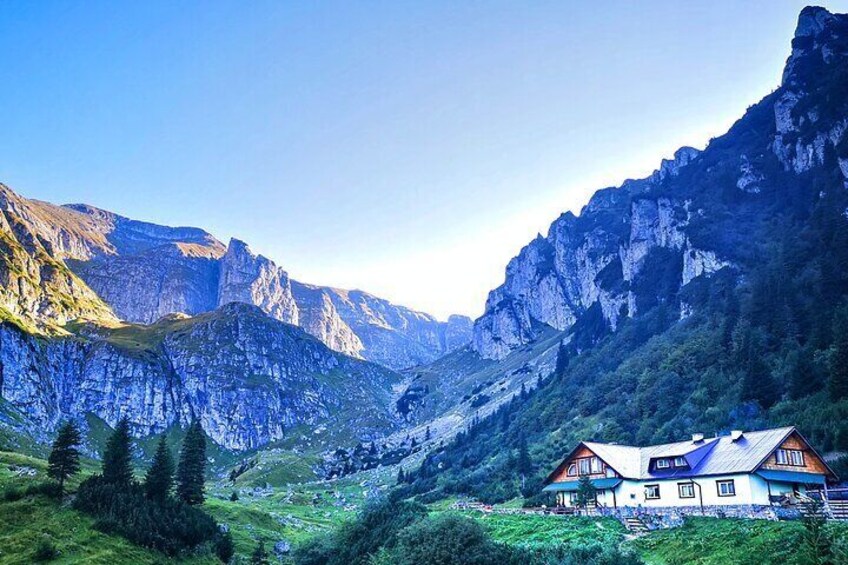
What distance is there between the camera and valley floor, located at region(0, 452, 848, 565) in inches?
1347

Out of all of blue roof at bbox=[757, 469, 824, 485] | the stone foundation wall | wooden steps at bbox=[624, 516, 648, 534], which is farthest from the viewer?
blue roof at bbox=[757, 469, 824, 485]

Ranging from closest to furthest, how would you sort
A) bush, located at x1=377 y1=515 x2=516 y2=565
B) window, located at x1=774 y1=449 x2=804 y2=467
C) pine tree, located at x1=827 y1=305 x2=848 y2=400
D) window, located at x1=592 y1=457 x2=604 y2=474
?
1. bush, located at x1=377 y1=515 x2=516 y2=565
2. window, located at x1=774 y1=449 x2=804 y2=467
3. window, located at x1=592 y1=457 x2=604 y2=474
4. pine tree, located at x1=827 y1=305 x2=848 y2=400

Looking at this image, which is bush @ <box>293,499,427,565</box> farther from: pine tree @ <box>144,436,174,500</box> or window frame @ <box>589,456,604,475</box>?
window frame @ <box>589,456,604,475</box>

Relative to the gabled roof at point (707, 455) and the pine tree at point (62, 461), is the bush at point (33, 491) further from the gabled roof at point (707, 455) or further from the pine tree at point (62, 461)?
the gabled roof at point (707, 455)

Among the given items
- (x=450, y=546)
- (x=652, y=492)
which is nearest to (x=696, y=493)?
(x=652, y=492)

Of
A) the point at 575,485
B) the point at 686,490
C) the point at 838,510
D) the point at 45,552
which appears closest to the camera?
the point at 838,510

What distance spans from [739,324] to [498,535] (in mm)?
85525

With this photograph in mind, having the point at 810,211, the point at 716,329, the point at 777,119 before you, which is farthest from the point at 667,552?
the point at 777,119

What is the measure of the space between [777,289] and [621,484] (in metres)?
74.9

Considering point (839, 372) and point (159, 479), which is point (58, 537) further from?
point (839, 372)

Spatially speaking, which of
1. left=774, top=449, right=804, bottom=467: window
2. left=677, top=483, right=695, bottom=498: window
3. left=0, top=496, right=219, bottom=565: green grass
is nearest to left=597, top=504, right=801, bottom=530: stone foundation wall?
left=677, top=483, right=695, bottom=498: window

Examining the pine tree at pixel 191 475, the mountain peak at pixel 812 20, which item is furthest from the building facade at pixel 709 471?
the mountain peak at pixel 812 20

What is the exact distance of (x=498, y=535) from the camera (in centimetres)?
5441

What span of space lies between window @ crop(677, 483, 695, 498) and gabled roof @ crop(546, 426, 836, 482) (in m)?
0.88
